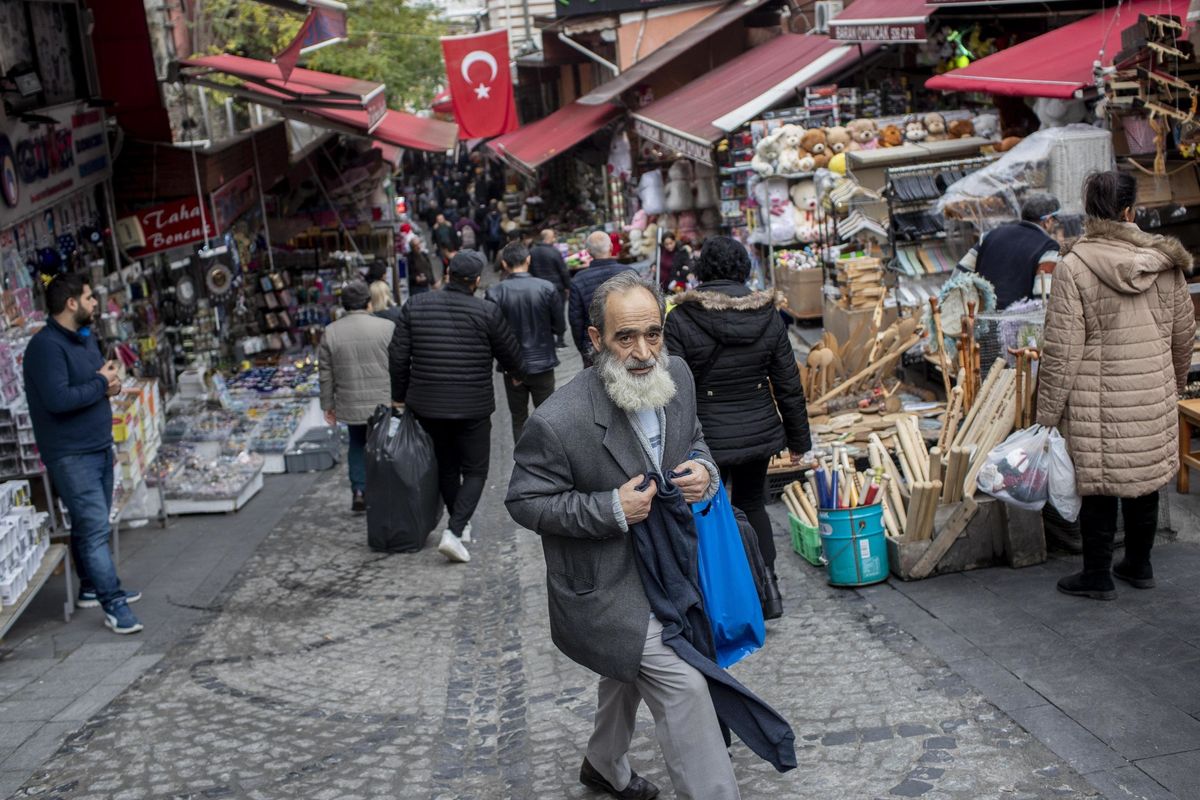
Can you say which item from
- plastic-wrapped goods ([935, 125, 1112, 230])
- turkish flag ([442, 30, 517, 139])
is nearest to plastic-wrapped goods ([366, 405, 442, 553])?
plastic-wrapped goods ([935, 125, 1112, 230])

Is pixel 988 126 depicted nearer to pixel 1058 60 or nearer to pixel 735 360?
pixel 1058 60

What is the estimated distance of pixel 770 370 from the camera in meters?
6.27

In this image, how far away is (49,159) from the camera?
10227mm

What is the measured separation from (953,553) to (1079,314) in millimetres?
1442

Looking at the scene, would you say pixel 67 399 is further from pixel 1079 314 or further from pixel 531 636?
pixel 1079 314

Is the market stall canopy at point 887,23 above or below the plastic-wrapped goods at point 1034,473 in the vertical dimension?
above

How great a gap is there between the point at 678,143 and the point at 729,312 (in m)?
10.1

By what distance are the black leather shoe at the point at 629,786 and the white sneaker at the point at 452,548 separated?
11.7 feet

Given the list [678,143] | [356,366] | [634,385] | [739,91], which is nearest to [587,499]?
[634,385]

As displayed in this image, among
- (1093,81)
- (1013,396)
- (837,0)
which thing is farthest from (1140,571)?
(837,0)

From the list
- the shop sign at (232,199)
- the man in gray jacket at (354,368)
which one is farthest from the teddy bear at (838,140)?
the man in gray jacket at (354,368)

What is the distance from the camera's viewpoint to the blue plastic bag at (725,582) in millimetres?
4152

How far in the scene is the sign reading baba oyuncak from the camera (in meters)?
12.4

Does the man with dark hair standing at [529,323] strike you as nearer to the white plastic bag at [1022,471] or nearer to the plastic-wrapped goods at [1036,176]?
the plastic-wrapped goods at [1036,176]
